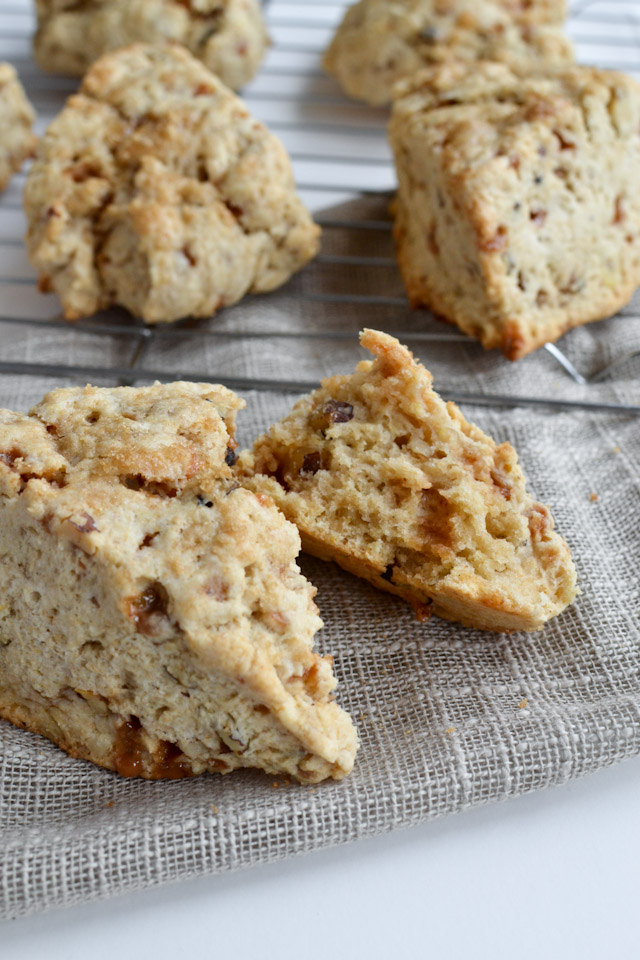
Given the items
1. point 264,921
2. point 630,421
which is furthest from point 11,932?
point 630,421

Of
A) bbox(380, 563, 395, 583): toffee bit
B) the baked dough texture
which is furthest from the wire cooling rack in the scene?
bbox(380, 563, 395, 583): toffee bit

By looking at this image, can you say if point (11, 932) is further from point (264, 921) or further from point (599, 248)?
point (599, 248)

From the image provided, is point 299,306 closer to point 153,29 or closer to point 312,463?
point 312,463

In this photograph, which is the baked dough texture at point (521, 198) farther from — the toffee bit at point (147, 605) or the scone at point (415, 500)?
the toffee bit at point (147, 605)

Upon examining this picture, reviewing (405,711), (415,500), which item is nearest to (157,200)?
(415,500)

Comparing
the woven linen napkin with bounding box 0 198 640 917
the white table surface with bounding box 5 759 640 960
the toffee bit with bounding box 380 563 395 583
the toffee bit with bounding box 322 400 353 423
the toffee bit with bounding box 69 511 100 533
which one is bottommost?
the white table surface with bounding box 5 759 640 960

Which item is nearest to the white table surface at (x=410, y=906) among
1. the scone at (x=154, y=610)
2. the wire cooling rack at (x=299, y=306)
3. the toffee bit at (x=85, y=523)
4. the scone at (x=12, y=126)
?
the scone at (x=154, y=610)

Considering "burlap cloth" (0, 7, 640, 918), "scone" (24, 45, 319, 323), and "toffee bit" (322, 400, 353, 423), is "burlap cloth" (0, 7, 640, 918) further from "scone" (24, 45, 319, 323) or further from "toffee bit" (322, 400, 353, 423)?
"toffee bit" (322, 400, 353, 423)
